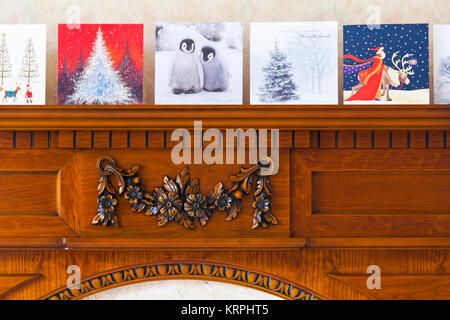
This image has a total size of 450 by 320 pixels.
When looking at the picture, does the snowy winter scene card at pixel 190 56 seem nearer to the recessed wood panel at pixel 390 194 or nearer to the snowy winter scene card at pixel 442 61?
the recessed wood panel at pixel 390 194

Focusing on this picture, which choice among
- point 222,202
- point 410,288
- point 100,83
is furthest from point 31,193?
point 410,288

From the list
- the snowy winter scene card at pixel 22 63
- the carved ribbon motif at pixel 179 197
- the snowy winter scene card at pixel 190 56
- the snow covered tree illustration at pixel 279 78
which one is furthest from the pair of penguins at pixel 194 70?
the snowy winter scene card at pixel 22 63

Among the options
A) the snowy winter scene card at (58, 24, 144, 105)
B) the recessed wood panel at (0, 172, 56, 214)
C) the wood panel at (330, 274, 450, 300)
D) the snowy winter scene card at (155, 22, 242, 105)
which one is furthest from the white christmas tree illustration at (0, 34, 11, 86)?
the wood panel at (330, 274, 450, 300)

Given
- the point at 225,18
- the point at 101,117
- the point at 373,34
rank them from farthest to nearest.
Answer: the point at 225,18
the point at 373,34
the point at 101,117

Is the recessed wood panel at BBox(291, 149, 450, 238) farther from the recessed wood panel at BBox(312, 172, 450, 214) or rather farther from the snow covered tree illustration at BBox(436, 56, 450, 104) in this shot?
the snow covered tree illustration at BBox(436, 56, 450, 104)

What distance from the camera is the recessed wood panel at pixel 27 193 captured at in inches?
34.2

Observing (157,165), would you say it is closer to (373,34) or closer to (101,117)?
(101,117)

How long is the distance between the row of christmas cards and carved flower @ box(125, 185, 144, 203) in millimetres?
220

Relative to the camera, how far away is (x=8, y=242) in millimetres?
861

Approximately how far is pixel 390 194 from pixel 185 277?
51 centimetres
